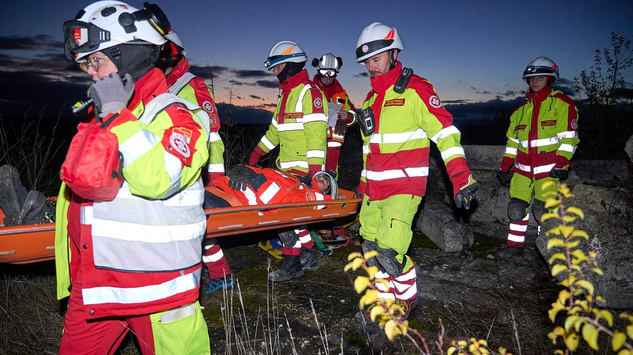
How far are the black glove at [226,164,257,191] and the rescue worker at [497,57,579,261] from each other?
11.0ft

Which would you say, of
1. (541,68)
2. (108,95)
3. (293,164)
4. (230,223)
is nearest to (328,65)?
(293,164)

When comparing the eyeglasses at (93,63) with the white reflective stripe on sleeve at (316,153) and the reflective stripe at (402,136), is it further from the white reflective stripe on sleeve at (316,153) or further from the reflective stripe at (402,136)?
the white reflective stripe on sleeve at (316,153)

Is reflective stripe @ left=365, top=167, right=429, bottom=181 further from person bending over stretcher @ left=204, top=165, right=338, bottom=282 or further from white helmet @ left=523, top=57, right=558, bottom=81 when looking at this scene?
white helmet @ left=523, top=57, right=558, bottom=81

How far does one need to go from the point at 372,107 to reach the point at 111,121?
225cm

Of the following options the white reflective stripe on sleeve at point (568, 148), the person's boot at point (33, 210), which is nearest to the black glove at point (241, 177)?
the person's boot at point (33, 210)

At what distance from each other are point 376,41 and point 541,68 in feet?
9.69

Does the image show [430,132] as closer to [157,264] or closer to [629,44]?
[157,264]

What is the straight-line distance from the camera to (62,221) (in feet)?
6.12

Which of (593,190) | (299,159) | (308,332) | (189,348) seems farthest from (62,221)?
(593,190)

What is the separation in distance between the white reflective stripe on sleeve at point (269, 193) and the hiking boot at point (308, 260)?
1458mm

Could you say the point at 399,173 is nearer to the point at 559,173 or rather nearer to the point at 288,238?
the point at 288,238

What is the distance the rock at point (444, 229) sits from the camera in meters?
5.10

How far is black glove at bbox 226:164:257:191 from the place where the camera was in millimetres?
3355

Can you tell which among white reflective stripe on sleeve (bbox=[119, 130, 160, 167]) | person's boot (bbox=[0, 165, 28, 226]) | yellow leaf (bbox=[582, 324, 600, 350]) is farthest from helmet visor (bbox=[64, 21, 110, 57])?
yellow leaf (bbox=[582, 324, 600, 350])
